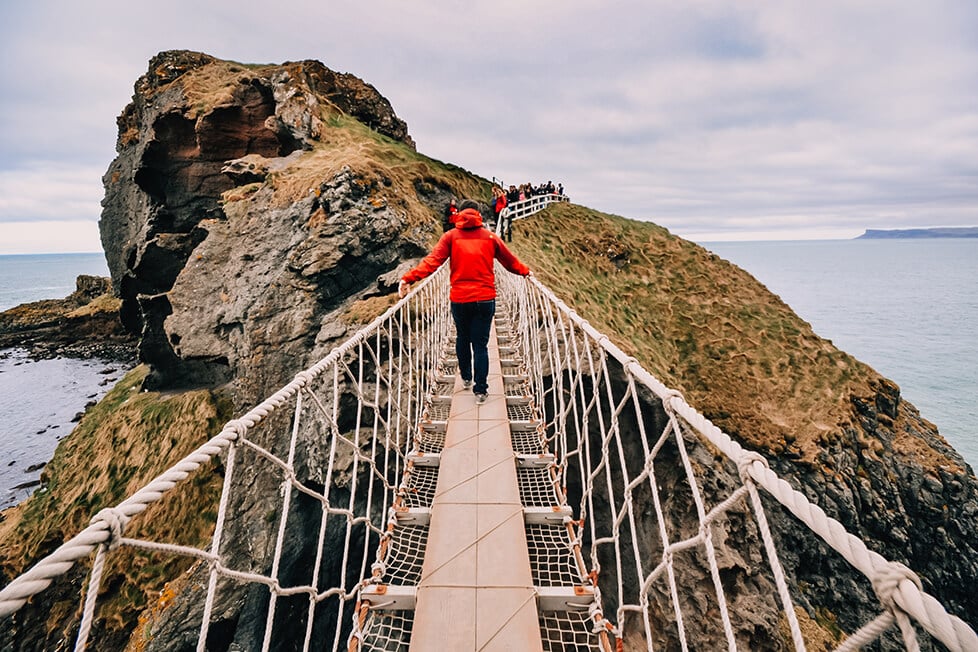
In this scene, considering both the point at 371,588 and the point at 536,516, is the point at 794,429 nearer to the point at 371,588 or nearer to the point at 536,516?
the point at 536,516

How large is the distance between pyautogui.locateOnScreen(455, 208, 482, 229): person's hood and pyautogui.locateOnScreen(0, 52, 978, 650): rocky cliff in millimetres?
4208

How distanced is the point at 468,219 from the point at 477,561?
2.82 metres

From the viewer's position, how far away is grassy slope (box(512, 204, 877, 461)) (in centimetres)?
1220

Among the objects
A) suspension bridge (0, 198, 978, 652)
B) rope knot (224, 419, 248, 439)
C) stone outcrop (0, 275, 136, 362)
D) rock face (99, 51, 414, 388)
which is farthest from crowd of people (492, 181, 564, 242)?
stone outcrop (0, 275, 136, 362)

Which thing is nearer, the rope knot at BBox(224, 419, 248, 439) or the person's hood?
the rope knot at BBox(224, 419, 248, 439)

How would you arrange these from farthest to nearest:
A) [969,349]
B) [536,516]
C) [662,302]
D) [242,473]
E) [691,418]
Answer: [969,349], [662,302], [242,473], [536,516], [691,418]

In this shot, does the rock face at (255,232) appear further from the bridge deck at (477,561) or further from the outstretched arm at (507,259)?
the outstretched arm at (507,259)

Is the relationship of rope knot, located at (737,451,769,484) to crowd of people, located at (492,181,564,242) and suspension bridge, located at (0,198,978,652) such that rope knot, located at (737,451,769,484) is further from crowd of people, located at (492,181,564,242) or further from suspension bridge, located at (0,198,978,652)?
crowd of people, located at (492,181,564,242)

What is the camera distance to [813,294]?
92.2 m

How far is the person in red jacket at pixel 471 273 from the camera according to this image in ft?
12.3

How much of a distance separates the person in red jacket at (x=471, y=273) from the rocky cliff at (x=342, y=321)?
13.0 ft

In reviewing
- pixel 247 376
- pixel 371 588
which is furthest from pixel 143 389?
pixel 371 588

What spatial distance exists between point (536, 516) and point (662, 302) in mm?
14636

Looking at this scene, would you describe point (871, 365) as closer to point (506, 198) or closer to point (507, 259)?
point (506, 198)
